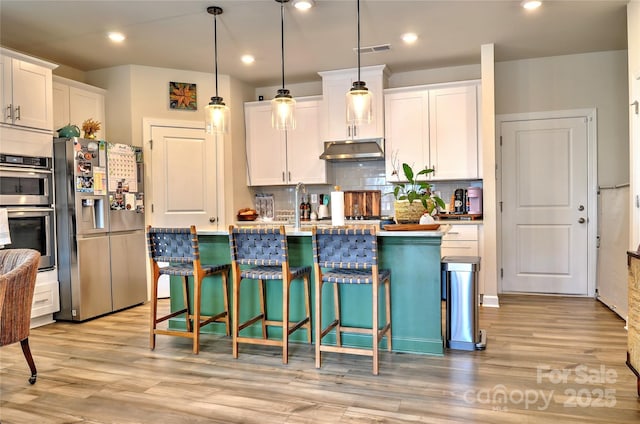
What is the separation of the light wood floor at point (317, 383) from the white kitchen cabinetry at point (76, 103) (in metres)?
2.36

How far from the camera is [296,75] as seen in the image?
220 inches

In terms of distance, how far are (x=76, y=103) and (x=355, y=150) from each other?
3182 millimetres

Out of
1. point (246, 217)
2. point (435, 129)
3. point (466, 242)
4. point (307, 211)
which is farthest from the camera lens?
point (307, 211)

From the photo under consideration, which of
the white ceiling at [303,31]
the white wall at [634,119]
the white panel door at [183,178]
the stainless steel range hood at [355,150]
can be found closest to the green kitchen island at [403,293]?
the white wall at [634,119]

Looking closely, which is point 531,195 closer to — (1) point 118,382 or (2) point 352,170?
(2) point 352,170

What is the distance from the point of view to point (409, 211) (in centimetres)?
320

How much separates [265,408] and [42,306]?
2849 millimetres

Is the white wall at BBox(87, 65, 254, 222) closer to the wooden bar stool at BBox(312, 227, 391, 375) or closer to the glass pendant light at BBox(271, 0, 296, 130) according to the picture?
the glass pendant light at BBox(271, 0, 296, 130)

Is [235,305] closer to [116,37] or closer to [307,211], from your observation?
[307,211]

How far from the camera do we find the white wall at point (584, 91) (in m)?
4.82

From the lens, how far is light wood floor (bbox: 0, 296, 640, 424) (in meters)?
2.29

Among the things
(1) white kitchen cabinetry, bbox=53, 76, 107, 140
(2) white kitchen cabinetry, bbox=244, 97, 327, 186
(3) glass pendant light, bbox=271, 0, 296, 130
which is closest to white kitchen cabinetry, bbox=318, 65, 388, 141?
(2) white kitchen cabinetry, bbox=244, 97, 327, 186

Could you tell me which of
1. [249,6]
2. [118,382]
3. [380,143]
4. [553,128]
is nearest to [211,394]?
[118,382]

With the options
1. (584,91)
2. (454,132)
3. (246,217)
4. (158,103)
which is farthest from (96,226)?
(584,91)
